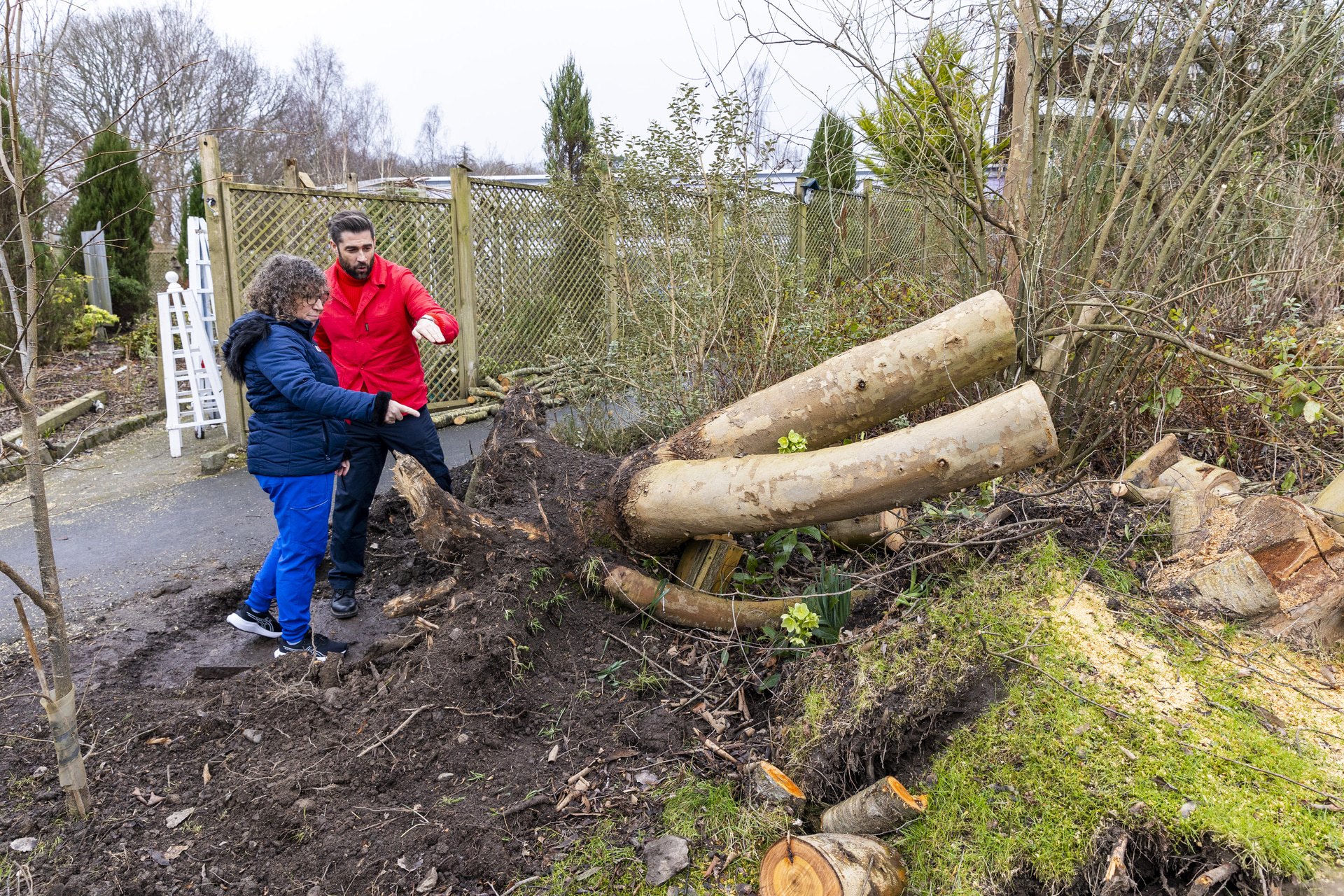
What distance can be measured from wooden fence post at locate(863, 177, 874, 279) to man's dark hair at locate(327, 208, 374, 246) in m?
3.49

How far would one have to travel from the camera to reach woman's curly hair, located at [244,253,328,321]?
10.5ft

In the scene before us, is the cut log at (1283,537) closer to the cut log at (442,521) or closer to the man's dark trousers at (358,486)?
the cut log at (442,521)

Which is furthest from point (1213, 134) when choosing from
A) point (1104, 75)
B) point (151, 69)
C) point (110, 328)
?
point (151, 69)

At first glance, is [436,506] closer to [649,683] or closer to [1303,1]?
[649,683]

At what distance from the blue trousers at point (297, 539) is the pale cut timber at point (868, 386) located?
1474mm

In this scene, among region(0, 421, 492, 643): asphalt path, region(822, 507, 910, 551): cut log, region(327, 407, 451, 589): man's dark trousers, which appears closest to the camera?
region(822, 507, 910, 551): cut log

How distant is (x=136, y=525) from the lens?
16.9 feet

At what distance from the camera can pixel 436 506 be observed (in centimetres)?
322

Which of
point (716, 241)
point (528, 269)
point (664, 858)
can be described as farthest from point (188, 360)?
point (664, 858)

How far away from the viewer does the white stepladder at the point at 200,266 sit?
6.86 m

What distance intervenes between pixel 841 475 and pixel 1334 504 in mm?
1810

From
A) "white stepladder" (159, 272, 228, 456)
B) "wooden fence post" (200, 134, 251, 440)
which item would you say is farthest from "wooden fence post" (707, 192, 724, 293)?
"white stepladder" (159, 272, 228, 456)

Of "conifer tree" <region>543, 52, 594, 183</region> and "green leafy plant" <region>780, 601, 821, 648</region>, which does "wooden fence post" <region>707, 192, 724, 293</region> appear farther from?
"conifer tree" <region>543, 52, 594, 183</region>

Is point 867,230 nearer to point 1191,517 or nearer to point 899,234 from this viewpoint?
point 899,234
